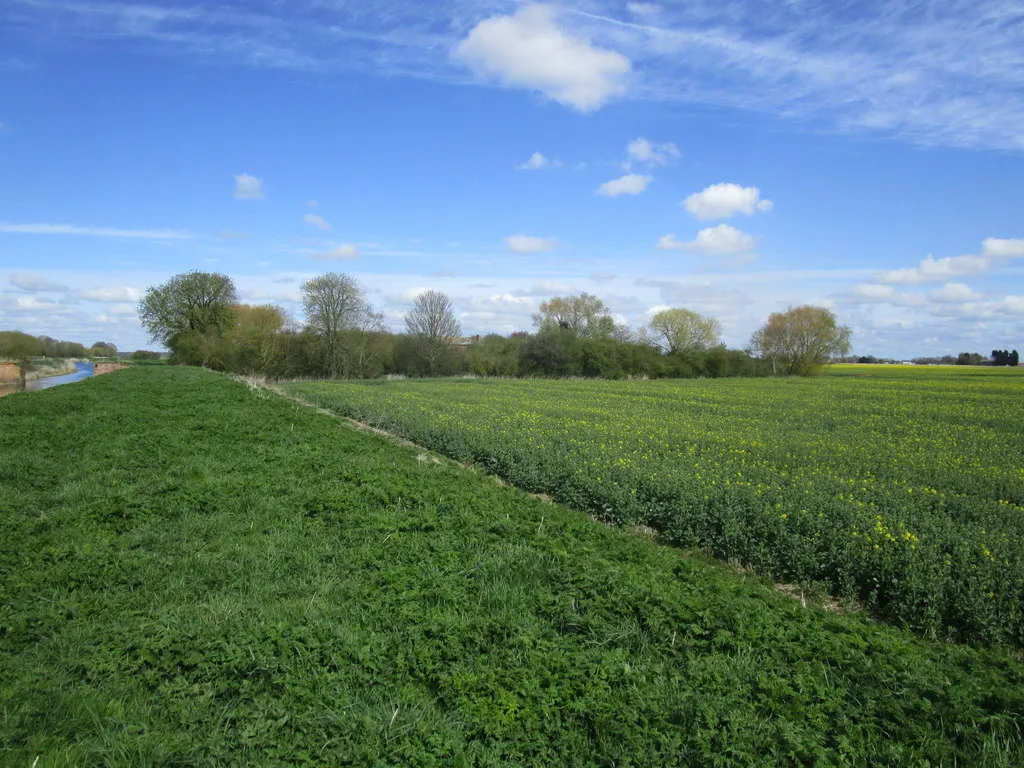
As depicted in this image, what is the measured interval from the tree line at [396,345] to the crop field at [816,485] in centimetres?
4103

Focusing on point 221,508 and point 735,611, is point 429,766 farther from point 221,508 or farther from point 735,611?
point 221,508

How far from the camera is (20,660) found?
482 centimetres

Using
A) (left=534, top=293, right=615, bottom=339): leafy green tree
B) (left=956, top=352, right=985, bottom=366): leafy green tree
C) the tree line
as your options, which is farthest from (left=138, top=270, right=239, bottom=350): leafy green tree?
(left=956, top=352, right=985, bottom=366): leafy green tree

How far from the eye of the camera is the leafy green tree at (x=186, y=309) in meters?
70.6

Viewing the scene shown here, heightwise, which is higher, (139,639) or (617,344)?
(617,344)

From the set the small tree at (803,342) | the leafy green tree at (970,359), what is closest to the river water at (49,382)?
the small tree at (803,342)

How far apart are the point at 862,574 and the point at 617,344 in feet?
201

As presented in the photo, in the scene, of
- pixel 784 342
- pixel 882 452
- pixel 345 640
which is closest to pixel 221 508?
pixel 345 640

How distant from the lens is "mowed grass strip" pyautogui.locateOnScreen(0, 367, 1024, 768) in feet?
12.7

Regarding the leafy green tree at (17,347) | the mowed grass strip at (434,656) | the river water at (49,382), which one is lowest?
the mowed grass strip at (434,656)

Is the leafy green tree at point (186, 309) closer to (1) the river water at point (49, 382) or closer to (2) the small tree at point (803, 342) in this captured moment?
(1) the river water at point (49, 382)

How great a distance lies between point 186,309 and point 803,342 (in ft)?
240

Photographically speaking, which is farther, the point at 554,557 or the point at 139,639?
the point at 554,557

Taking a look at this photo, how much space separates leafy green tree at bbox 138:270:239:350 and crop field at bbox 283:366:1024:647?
5579 cm
